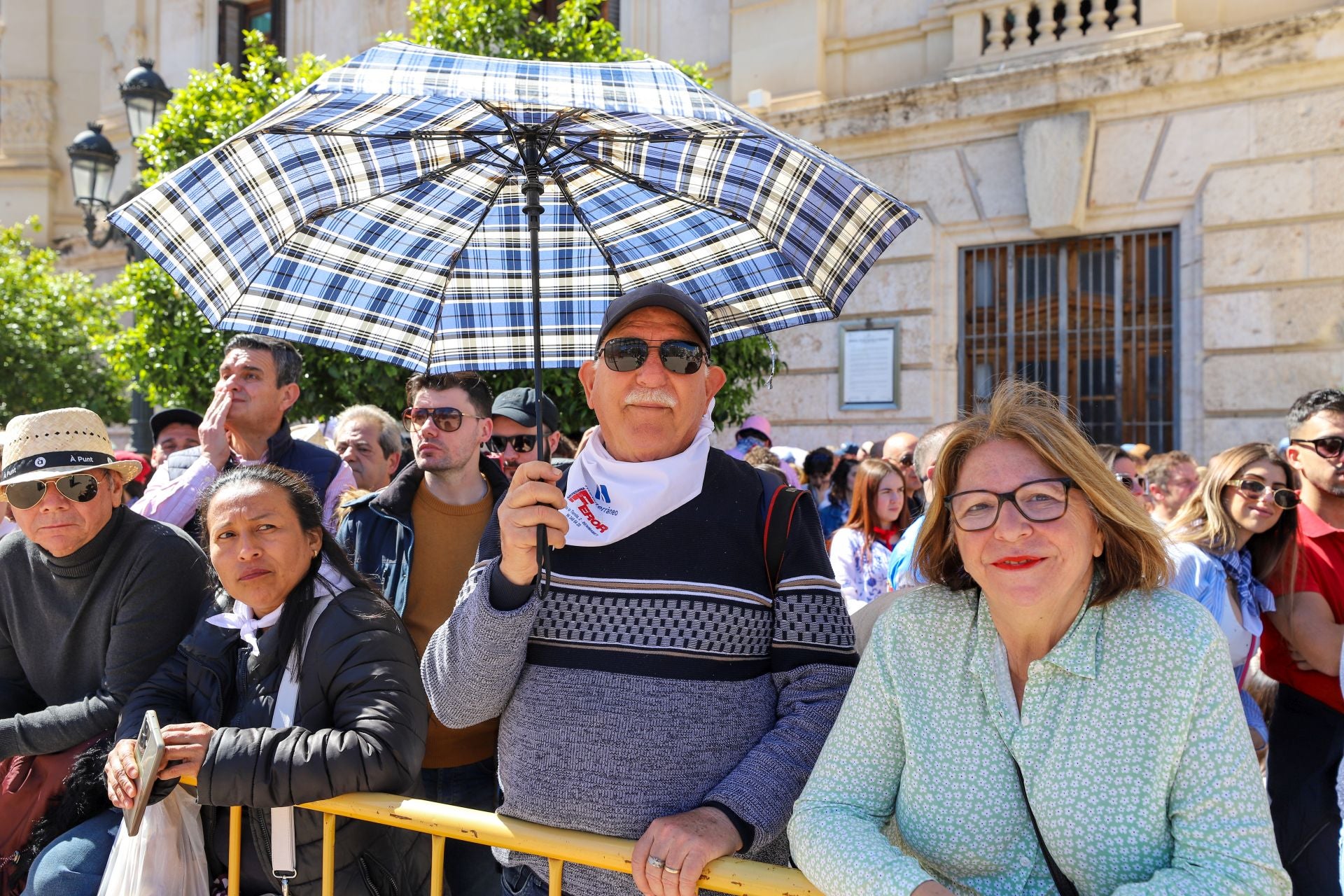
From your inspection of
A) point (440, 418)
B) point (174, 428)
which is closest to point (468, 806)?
point (440, 418)

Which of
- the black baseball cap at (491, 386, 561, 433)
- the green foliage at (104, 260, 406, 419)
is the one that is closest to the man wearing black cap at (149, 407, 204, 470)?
the green foliage at (104, 260, 406, 419)

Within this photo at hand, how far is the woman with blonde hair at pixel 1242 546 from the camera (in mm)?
3807

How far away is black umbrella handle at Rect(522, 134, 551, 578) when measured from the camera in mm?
2145

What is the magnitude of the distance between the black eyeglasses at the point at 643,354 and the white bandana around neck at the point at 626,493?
0.62ft

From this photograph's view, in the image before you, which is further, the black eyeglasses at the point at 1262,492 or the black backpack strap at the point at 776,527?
the black eyeglasses at the point at 1262,492

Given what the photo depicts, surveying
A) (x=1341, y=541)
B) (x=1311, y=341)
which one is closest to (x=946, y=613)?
(x=1341, y=541)

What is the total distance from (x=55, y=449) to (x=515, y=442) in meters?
1.71

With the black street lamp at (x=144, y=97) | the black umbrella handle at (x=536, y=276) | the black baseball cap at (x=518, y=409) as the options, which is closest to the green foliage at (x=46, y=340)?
the black street lamp at (x=144, y=97)

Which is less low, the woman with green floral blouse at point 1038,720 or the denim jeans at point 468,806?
the woman with green floral blouse at point 1038,720

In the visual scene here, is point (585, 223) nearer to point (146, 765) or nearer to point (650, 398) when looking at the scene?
point (650, 398)

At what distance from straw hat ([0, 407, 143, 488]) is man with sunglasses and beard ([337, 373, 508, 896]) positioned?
0.75 metres

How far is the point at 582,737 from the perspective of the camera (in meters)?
2.16

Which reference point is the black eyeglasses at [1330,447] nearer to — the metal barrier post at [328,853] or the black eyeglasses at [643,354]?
the black eyeglasses at [643,354]

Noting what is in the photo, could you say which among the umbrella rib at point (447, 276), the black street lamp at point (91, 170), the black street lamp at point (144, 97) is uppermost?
the black street lamp at point (144, 97)
